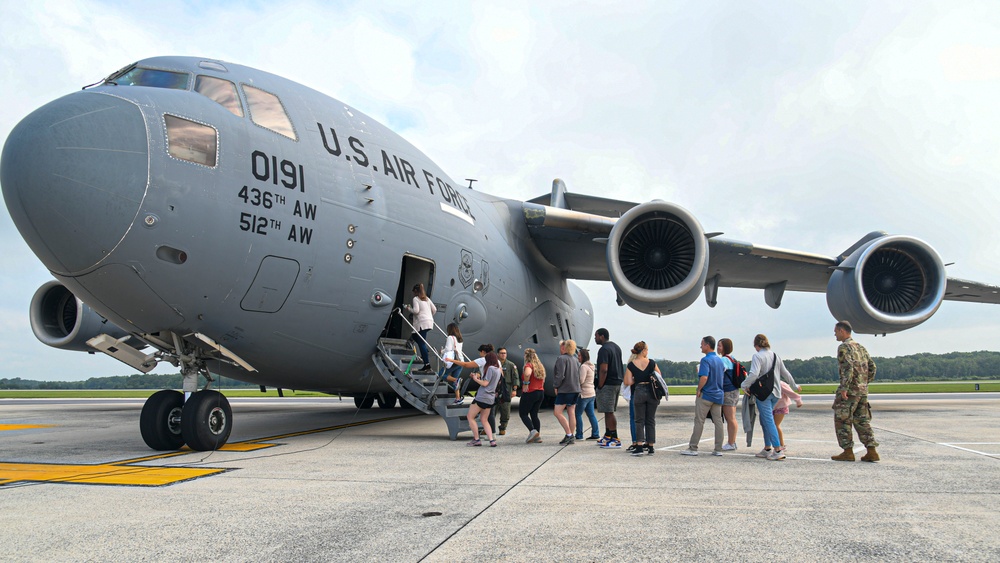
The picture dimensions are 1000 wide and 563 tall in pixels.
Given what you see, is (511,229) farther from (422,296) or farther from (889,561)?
(889,561)

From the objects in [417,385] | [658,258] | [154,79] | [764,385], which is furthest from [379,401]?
[764,385]

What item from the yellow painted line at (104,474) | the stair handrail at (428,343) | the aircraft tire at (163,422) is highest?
the stair handrail at (428,343)

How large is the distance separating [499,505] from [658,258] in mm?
8064

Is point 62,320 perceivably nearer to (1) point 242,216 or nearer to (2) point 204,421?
(2) point 204,421

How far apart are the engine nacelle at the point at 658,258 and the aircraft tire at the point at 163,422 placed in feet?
22.4

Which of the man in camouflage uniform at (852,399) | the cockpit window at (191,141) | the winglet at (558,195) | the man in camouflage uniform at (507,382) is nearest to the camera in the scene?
the cockpit window at (191,141)

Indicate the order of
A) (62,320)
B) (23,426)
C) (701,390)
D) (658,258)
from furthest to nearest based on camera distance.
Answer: (62,320)
(23,426)
(658,258)
(701,390)

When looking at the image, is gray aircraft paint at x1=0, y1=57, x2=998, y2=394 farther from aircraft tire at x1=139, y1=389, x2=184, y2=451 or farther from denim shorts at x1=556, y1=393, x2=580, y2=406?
denim shorts at x1=556, y1=393, x2=580, y2=406

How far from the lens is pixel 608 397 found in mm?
8203

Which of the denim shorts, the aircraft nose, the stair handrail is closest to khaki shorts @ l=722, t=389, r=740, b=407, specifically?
the denim shorts

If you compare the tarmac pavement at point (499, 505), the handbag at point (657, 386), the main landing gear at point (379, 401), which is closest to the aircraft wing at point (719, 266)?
the handbag at point (657, 386)

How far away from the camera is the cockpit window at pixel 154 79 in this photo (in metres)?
7.14

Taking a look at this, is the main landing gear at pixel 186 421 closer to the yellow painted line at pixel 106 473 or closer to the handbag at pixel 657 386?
the yellow painted line at pixel 106 473

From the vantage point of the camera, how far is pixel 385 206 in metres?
8.47
